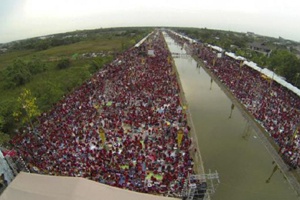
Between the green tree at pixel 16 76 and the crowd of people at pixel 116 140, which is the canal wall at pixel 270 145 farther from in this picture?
the green tree at pixel 16 76

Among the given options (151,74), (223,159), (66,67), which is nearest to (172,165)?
(223,159)

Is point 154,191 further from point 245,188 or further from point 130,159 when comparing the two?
point 245,188

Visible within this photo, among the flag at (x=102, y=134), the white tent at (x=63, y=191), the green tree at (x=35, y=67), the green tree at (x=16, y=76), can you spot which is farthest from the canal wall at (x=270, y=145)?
the green tree at (x=35, y=67)

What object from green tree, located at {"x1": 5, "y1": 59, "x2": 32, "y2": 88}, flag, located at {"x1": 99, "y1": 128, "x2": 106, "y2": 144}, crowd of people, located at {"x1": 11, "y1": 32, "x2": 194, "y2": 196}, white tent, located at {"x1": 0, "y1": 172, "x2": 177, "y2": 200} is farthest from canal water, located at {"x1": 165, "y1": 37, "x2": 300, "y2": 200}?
green tree, located at {"x1": 5, "y1": 59, "x2": 32, "y2": 88}

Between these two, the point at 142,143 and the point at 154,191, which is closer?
the point at 154,191

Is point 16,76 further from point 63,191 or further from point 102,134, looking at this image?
point 63,191

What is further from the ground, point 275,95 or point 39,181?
point 39,181

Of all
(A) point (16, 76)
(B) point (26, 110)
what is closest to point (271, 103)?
(B) point (26, 110)
